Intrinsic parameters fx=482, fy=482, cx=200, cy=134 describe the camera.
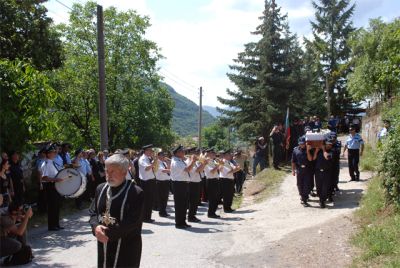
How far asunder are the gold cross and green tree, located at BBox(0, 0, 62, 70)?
1244 cm

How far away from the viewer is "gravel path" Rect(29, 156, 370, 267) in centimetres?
Answer: 802

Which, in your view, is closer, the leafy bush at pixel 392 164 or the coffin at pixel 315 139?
the leafy bush at pixel 392 164

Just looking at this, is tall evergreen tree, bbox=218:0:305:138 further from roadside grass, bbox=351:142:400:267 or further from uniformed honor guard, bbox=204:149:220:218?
roadside grass, bbox=351:142:400:267

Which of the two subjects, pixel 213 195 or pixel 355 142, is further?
pixel 355 142

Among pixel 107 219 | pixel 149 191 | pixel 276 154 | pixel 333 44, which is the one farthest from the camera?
pixel 333 44

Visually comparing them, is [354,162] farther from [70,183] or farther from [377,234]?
[70,183]

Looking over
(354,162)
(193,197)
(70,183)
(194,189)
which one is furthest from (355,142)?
(70,183)

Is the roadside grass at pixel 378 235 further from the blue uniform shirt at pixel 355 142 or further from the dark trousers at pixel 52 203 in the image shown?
the dark trousers at pixel 52 203

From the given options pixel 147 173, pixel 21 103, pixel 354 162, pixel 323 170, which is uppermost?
pixel 21 103

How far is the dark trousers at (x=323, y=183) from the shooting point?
42.0ft

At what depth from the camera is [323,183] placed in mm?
12891

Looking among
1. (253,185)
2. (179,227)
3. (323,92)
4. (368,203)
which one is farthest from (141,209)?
(323,92)

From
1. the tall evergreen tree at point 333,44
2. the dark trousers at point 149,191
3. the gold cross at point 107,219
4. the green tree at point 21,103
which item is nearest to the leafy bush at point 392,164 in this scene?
the dark trousers at point 149,191

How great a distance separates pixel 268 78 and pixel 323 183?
1483 centimetres
